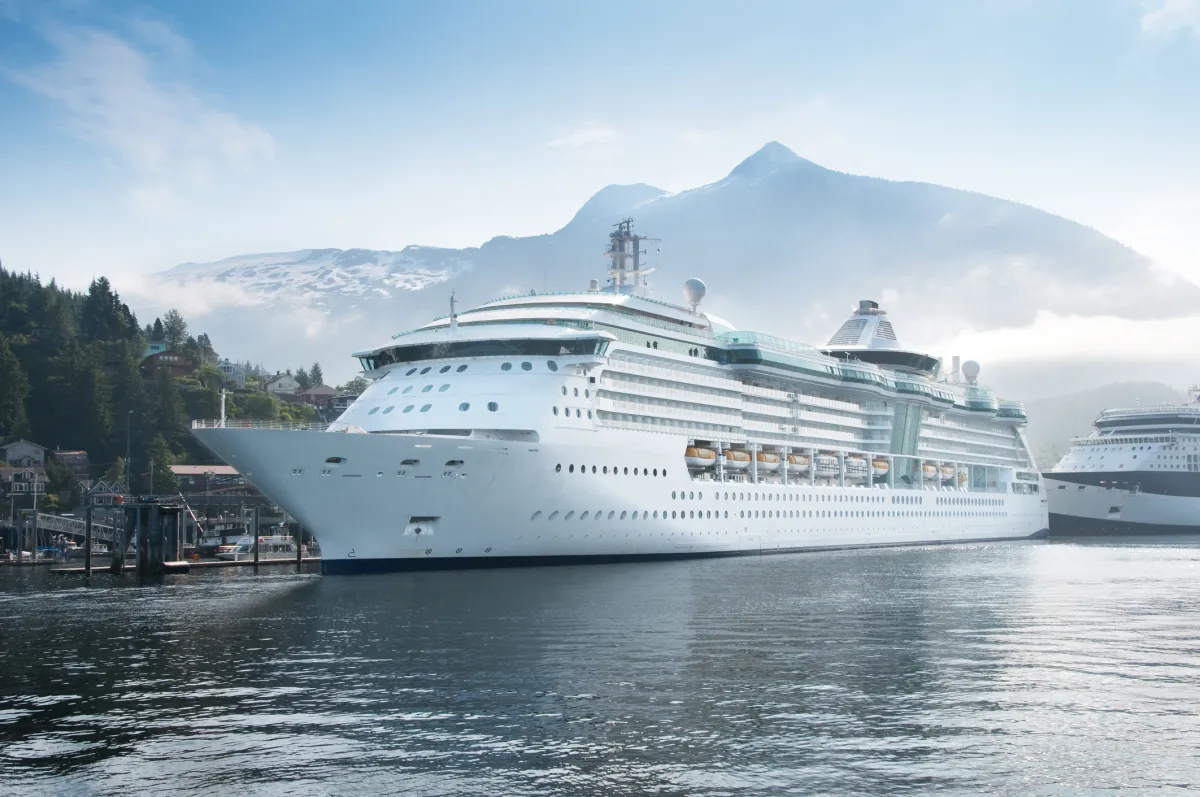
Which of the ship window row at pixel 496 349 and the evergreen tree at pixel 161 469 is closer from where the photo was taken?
the ship window row at pixel 496 349

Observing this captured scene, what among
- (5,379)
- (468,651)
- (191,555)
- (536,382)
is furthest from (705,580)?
(5,379)

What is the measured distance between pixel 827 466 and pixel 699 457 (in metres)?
13.0

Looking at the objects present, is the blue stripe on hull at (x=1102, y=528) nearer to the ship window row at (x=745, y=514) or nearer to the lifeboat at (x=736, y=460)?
the ship window row at (x=745, y=514)

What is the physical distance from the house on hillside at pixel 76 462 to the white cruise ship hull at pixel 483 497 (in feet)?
163

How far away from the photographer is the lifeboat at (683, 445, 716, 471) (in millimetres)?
47156

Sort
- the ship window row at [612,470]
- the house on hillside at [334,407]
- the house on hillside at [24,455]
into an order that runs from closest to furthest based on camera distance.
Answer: the ship window row at [612,470] → the house on hillside at [24,455] → the house on hillside at [334,407]

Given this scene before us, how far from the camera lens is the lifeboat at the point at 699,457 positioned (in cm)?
4716

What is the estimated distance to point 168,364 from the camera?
101m

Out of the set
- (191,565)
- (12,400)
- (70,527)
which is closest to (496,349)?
(191,565)

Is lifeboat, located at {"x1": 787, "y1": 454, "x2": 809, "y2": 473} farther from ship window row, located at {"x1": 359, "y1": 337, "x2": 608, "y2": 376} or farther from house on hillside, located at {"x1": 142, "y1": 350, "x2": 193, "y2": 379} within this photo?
house on hillside, located at {"x1": 142, "y1": 350, "x2": 193, "y2": 379}

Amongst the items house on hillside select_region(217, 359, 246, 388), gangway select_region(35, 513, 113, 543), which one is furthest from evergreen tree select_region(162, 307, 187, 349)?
gangway select_region(35, 513, 113, 543)

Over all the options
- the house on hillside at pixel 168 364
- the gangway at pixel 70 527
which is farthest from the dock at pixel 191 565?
the house on hillside at pixel 168 364

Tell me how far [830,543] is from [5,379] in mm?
58742

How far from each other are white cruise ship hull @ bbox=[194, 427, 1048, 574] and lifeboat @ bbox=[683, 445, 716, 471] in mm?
1054
